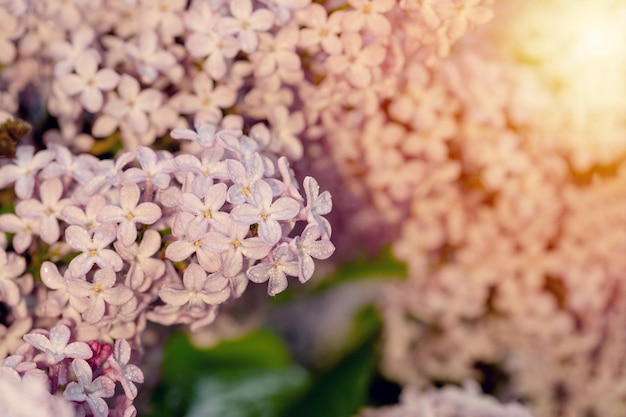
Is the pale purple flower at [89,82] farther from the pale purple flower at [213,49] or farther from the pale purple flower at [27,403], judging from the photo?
the pale purple flower at [27,403]

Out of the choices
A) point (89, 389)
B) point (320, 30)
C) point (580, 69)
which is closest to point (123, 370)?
point (89, 389)

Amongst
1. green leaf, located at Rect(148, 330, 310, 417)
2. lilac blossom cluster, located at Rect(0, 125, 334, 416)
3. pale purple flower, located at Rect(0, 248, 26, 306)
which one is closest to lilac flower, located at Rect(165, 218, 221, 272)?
lilac blossom cluster, located at Rect(0, 125, 334, 416)

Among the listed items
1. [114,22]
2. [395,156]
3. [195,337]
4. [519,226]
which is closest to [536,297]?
[519,226]

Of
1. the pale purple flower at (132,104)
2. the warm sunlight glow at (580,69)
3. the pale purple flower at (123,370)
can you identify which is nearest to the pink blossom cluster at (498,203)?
the warm sunlight glow at (580,69)

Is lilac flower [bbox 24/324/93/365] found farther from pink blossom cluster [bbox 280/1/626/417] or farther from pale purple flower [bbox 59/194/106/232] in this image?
pink blossom cluster [bbox 280/1/626/417]

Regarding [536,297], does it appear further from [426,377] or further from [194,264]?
[194,264]
